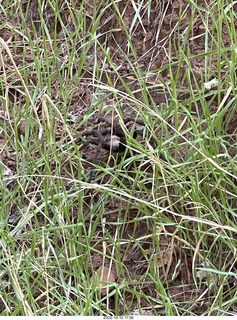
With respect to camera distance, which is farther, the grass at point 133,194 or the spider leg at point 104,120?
the spider leg at point 104,120

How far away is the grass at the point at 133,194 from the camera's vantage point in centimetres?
163

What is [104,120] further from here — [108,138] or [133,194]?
[133,194]

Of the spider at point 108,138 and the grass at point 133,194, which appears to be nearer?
the grass at point 133,194

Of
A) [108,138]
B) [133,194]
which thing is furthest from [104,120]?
[133,194]

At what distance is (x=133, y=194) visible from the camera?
1799 mm

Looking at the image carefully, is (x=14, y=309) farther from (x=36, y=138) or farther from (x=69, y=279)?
(x=36, y=138)

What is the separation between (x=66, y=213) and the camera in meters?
1.67

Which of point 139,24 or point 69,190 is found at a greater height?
point 139,24

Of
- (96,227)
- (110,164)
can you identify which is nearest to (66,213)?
(96,227)

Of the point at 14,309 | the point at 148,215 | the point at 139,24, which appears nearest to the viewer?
the point at 14,309

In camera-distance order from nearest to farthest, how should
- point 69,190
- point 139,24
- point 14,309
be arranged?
point 14,309 < point 69,190 < point 139,24

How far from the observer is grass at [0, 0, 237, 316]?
1.63m

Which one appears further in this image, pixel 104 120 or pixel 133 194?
pixel 104 120

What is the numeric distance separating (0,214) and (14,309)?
1.11 feet
